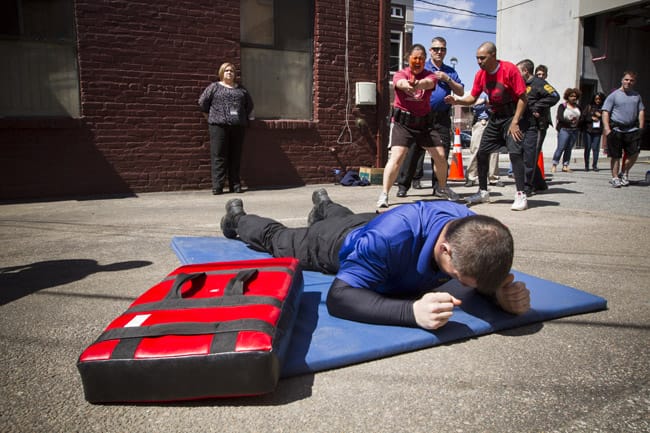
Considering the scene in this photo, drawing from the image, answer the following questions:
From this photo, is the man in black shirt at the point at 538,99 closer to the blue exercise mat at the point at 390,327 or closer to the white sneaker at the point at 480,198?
the white sneaker at the point at 480,198

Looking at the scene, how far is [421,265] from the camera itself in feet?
6.97

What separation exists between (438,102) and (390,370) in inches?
214

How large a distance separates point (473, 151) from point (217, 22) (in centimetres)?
511

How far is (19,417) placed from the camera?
5.40 feet

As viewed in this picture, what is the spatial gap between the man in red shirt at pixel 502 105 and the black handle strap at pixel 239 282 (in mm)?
4237

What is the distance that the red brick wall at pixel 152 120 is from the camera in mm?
7133

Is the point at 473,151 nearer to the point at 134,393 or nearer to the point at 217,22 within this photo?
the point at 217,22

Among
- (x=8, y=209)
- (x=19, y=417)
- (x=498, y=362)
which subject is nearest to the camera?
(x=19, y=417)

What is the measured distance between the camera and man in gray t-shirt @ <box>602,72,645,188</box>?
27.0 ft

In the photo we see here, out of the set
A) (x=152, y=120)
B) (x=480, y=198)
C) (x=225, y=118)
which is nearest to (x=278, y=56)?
(x=225, y=118)

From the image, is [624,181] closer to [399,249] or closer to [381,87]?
[381,87]

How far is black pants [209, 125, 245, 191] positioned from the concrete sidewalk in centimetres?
376

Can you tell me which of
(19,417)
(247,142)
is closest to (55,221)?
(247,142)

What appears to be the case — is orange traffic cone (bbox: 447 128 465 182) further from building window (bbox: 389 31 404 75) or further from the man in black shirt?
building window (bbox: 389 31 404 75)
